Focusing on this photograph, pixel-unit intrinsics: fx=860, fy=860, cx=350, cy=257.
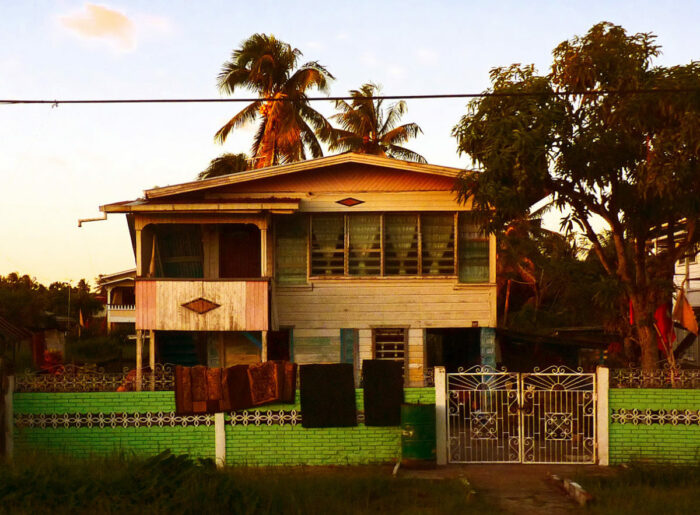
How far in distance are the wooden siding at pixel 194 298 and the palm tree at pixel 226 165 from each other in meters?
17.6

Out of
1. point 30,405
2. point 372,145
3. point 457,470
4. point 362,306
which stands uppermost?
point 372,145

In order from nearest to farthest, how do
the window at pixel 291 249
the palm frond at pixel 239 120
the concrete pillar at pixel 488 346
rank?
the concrete pillar at pixel 488 346 → the window at pixel 291 249 → the palm frond at pixel 239 120

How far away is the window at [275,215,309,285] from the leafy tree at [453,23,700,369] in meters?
4.39

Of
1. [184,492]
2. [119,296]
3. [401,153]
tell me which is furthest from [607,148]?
[401,153]

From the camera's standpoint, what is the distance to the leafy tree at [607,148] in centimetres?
1544

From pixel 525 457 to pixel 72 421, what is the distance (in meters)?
7.54

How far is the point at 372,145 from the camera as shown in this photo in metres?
35.5

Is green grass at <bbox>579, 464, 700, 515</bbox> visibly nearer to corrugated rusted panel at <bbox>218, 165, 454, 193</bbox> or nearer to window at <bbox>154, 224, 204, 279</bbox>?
corrugated rusted panel at <bbox>218, 165, 454, 193</bbox>

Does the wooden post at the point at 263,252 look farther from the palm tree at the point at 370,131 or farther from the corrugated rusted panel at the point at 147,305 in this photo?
the palm tree at the point at 370,131

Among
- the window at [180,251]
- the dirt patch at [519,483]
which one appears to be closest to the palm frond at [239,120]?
the window at [180,251]

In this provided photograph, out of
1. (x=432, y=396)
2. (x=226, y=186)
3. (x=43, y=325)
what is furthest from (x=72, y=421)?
(x=43, y=325)

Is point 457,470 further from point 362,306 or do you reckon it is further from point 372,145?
point 372,145

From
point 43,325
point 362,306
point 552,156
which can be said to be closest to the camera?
point 552,156

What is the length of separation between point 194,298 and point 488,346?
675 cm
